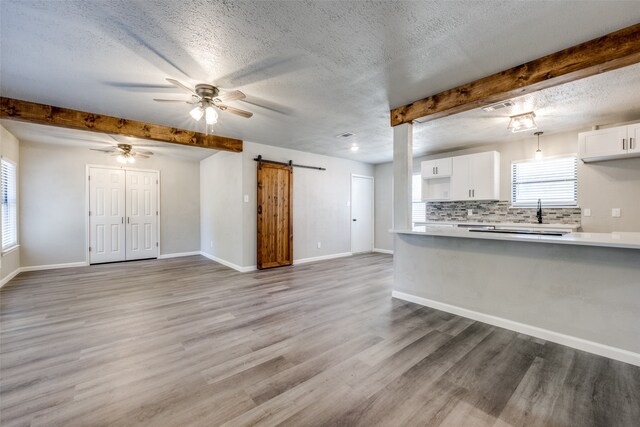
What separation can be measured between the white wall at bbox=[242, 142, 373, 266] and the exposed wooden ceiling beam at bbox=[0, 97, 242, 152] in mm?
881

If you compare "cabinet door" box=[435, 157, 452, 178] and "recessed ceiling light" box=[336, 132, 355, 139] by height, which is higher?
"recessed ceiling light" box=[336, 132, 355, 139]

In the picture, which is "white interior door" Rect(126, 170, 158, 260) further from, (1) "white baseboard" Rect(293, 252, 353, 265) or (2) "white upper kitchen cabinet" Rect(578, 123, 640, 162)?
(2) "white upper kitchen cabinet" Rect(578, 123, 640, 162)

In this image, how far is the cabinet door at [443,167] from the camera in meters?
5.77

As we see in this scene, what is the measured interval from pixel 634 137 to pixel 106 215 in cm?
954

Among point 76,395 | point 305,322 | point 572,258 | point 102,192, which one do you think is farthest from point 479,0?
point 102,192

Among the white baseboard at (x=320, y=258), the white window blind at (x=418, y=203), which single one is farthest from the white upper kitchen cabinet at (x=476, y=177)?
the white baseboard at (x=320, y=258)

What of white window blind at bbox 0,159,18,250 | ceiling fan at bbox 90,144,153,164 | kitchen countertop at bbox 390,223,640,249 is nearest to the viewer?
kitchen countertop at bbox 390,223,640,249

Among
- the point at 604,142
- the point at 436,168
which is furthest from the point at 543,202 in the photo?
the point at 436,168

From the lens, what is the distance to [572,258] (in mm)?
2557

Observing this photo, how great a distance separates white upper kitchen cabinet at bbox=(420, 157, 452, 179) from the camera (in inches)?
228

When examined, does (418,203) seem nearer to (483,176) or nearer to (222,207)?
(483,176)

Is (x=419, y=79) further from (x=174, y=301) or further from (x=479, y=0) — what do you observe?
(x=174, y=301)

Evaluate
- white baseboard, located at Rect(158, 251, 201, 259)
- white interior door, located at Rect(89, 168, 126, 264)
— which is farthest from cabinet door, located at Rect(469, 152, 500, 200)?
white interior door, located at Rect(89, 168, 126, 264)

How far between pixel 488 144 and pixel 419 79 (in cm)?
356
